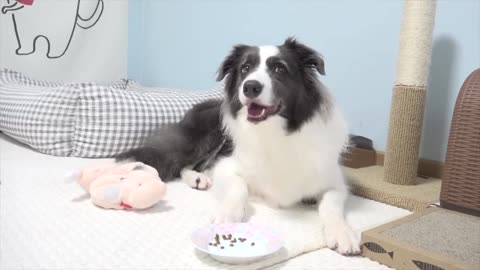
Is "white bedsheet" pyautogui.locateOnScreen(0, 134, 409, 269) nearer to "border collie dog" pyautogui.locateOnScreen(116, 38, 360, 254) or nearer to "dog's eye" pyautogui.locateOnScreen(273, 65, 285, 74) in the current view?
"border collie dog" pyautogui.locateOnScreen(116, 38, 360, 254)

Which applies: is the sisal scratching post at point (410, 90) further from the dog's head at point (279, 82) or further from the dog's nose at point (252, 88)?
the dog's nose at point (252, 88)

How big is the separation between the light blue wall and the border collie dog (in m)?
0.71

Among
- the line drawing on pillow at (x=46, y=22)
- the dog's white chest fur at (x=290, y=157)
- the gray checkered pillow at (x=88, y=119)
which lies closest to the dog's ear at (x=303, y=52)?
the dog's white chest fur at (x=290, y=157)

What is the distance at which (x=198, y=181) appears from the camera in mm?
2064

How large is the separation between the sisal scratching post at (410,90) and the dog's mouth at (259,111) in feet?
2.68

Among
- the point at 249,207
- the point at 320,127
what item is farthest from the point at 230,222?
the point at 320,127

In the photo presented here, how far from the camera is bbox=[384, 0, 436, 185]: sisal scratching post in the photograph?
202cm

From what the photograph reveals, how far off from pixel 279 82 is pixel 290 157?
33cm

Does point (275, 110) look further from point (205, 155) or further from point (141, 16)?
point (141, 16)

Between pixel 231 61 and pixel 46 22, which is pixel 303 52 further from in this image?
pixel 46 22

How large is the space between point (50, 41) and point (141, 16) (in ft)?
3.08

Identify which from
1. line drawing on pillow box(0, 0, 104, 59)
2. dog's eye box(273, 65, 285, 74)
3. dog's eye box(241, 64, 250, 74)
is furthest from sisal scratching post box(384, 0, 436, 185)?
line drawing on pillow box(0, 0, 104, 59)

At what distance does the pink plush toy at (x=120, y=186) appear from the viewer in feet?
5.27

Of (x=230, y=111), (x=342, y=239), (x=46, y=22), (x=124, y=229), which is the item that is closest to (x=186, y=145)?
(x=230, y=111)
